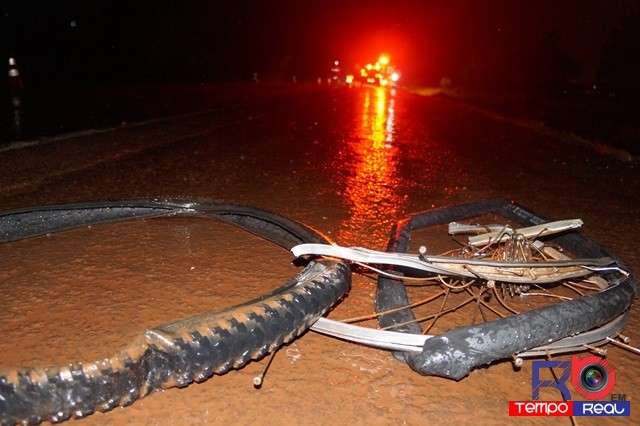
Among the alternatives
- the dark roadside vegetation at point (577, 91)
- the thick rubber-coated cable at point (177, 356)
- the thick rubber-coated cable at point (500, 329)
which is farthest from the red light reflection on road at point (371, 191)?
the dark roadside vegetation at point (577, 91)

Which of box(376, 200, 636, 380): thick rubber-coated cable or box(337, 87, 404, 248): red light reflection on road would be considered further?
box(337, 87, 404, 248): red light reflection on road

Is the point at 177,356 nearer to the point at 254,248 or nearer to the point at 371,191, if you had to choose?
the point at 254,248

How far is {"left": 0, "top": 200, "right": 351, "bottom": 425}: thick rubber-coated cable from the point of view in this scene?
7.00 feet

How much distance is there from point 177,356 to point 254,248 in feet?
7.64

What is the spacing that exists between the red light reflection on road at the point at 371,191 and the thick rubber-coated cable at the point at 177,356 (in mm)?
2062

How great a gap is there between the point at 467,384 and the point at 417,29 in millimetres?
90897

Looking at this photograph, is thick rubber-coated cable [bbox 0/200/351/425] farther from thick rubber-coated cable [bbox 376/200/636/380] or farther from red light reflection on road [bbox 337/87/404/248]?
red light reflection on road [bbox 337/87/404/248]

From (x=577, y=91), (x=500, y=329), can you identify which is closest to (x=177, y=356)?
(x=500, y=329)

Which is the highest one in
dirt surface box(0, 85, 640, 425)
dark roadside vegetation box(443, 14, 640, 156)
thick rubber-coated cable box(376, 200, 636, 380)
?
dark roadside vegetation box(443, 14, 640, 156)

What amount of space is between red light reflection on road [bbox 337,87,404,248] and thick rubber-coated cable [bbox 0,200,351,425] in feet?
6.76

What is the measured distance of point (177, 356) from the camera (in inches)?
94.1

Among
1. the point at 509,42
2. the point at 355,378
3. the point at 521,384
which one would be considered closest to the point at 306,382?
the point at 355,378

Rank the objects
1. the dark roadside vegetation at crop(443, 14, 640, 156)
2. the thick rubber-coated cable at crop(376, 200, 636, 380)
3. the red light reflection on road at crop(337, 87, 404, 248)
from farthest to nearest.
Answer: the dark roadside vegetation at crop(443, 14, 640, 156), the red light reflection on road at crop(337, 87, 404, 248), the thick rubber-coated cable at crop(376, 200, 636, 380)

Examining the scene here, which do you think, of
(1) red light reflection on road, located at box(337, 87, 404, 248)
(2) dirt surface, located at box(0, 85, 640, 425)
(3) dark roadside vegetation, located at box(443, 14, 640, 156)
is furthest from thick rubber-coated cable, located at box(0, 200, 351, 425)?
(3) dark roadside vegetation, located at box(443, 14, 640, 156)
